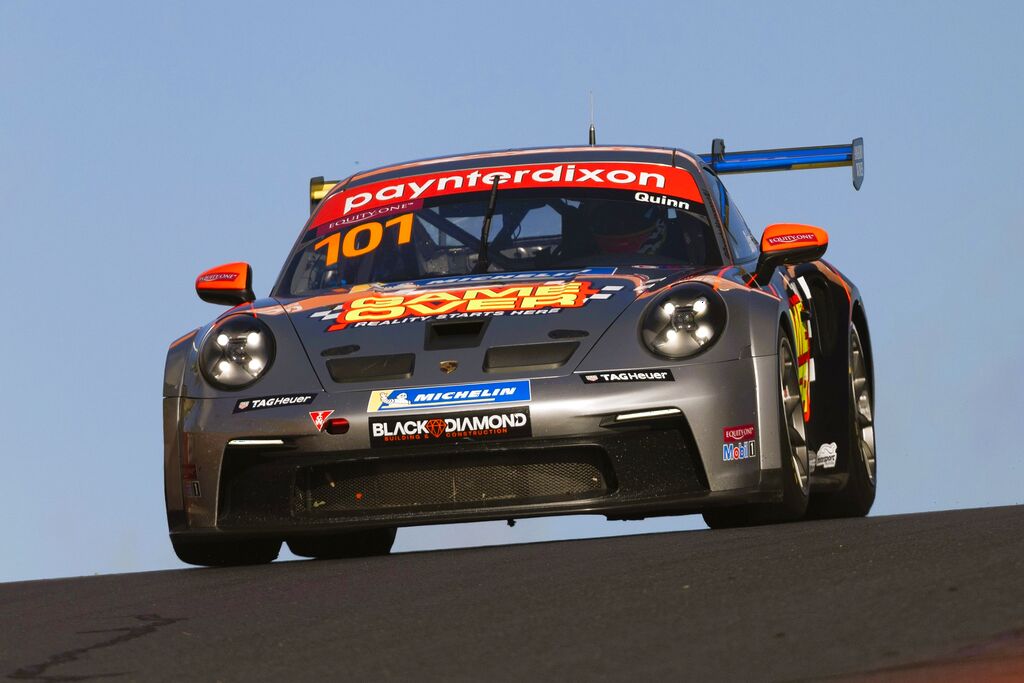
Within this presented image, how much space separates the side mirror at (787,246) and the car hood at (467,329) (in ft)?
1.25

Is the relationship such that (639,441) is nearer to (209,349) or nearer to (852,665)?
(209,349)

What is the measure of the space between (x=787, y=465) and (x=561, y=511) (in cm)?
82

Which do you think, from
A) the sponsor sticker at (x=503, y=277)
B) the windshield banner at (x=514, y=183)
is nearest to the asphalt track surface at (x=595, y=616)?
the sponsor sticker at (x=503, y=277)

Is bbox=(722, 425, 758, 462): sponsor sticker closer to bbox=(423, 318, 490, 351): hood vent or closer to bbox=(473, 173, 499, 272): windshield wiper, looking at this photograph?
bbox=(423, 318, 490, 351): hood vent

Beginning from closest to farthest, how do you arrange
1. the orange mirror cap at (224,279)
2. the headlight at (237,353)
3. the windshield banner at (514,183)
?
the headlight at (237,353), the orange mirror cap at (224,279), the windshield banner at (514,183)

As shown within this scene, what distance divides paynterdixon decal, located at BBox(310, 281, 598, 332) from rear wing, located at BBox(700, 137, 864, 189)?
4970mm

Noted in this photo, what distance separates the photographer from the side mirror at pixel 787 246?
7.40 metres

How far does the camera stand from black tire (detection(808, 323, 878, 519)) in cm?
834

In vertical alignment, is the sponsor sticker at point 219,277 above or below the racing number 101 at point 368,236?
below

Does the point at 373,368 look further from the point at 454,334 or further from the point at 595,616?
the point at 595,616

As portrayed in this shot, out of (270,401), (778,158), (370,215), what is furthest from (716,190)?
(778,158)

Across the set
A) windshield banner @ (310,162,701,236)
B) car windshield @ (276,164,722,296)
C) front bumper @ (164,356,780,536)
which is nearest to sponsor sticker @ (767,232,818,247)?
car windshield @ (276,164,722,296)

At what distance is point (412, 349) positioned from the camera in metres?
6.66

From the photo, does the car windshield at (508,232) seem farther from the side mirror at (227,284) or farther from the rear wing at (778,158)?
the rear wing at (778,158)
